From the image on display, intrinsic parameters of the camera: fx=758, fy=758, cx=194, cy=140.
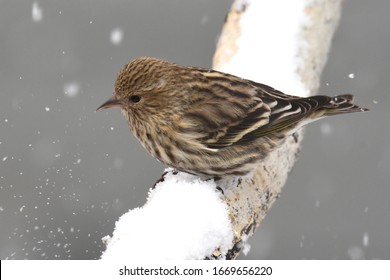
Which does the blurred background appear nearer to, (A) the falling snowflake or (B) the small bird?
(A) the falling snowflake

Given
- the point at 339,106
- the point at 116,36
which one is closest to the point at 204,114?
the point at 339,106

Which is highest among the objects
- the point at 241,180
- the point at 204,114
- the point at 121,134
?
the point at 121,134

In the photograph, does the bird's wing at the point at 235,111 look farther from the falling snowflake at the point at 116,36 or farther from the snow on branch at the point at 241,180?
the falling snowflake at the point at 116,36

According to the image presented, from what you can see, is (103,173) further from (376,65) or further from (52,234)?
(376,65)

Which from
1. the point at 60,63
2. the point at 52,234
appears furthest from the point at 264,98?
the point at 60,63

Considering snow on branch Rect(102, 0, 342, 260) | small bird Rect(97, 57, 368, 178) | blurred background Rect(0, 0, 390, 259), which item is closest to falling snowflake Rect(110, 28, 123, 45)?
blurred background Rect(0, 0, 390, 259)

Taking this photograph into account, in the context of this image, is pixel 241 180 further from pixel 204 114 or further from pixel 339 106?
pixel 339 106

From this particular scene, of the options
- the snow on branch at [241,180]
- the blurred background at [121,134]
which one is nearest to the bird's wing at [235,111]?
the snow on branch at [241,180]
